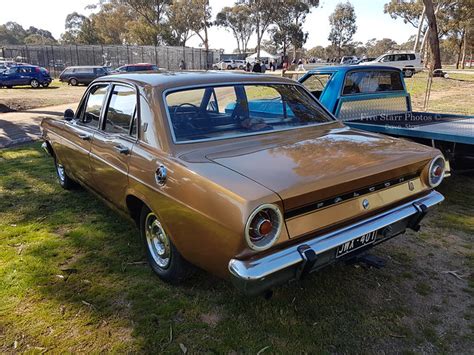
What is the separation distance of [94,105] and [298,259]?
2.94 m

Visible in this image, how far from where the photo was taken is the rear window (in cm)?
640

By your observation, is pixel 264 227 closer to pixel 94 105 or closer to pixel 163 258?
pixel 163 258

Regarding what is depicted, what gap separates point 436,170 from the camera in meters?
3.22

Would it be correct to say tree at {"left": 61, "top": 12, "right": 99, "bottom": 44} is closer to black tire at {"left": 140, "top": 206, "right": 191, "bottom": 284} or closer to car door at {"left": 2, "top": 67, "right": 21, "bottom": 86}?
car door at {"left": 2, "top": 67, "right": 21, "bottom": 86}

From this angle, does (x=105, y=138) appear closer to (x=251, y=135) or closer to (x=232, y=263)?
(x=251, y=135)

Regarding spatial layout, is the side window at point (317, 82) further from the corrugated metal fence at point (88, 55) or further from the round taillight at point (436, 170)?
the corrugated metal fence at point (88, 55)

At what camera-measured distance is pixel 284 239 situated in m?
2.38

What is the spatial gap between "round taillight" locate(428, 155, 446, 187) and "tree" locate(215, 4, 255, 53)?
67048 millimetres

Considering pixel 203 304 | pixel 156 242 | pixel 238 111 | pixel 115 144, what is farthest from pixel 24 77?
pixel 203 304

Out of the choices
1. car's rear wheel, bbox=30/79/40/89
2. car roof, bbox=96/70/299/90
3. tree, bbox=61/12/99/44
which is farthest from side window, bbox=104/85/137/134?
tree, bbox=61/12/99/44

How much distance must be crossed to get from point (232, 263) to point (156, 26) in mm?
62678

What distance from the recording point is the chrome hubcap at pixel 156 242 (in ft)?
10.6

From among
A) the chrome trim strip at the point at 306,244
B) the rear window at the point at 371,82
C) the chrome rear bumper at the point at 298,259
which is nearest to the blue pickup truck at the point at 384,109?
the rear window at the point at 371,82

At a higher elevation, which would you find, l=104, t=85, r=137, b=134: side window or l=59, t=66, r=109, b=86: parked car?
l=59, t=66, r=109, b=86: parked car
